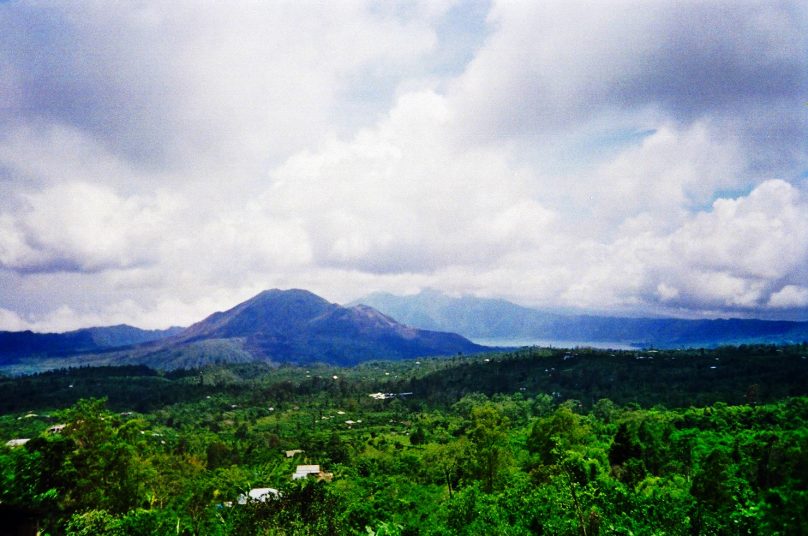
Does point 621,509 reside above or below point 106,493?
above

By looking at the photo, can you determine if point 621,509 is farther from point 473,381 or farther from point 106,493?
point 473,381

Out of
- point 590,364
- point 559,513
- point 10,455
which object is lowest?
point 590,364

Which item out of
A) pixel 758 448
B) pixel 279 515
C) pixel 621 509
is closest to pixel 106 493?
pixel 279 515

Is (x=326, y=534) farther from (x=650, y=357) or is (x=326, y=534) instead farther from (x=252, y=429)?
(x=650, y=357)

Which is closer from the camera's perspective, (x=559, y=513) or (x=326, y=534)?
(x=326, y=534)

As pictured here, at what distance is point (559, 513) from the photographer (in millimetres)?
21938

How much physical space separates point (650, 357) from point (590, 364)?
24.5m

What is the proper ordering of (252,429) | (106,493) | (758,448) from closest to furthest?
(106,493), (758,448), (252,429)

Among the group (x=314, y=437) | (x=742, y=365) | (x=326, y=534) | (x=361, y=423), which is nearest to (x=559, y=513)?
(x=326, y=534)

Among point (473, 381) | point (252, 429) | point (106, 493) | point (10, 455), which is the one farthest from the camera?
point (473, 381)

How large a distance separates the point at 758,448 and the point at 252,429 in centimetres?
11933

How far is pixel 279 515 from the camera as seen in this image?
19.5 meters

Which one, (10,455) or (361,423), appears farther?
(361,423)

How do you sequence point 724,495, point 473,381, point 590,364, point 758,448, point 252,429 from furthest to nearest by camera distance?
point 473,381 → point 590,364 → point 252,429 → point 758,448 → point 724,495
